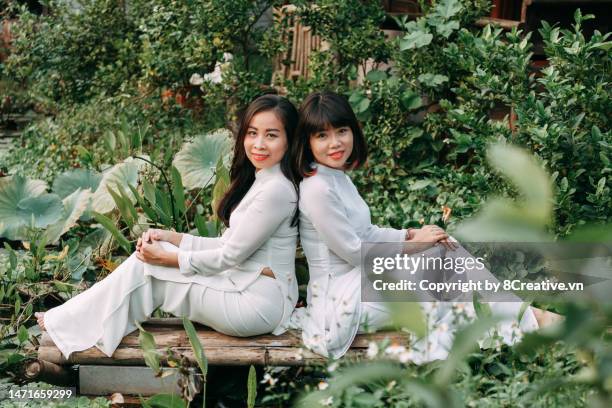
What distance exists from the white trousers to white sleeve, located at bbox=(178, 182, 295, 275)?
9cm

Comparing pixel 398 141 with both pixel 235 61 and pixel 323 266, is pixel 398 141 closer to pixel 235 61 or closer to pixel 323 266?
pixel 235 61

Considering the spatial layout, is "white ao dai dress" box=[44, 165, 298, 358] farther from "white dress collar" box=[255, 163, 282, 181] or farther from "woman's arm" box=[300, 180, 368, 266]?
"woman's arm" box=[300, 180, 368, 266]

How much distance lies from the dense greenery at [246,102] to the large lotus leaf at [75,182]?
0.05 ft

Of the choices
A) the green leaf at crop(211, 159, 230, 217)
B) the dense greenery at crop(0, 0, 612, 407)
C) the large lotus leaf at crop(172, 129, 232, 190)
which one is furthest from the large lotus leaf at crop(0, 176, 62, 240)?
Result: the green leaf at crop(211, 159, 230, 217)

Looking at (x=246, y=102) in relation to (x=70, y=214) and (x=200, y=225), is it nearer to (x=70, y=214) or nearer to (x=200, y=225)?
(x=70, y=214)

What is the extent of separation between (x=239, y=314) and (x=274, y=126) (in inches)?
27.8

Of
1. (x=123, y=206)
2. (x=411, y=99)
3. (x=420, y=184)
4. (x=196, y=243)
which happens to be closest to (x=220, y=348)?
(x=196, y=243)

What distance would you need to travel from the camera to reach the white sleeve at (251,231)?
2.88 meters

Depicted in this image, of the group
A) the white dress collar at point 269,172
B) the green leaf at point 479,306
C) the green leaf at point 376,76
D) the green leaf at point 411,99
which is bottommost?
the green leaf at point 479,306

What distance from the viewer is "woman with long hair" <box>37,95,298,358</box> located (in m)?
2.89

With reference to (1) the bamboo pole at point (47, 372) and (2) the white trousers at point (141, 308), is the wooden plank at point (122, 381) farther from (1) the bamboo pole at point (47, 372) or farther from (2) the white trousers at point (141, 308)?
(2) the white trousers at point (141, 308)

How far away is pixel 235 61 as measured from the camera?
5539 mm

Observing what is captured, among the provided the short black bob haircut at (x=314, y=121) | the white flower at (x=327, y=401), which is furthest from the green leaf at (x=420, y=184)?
the white flower at (x=327, y=401)

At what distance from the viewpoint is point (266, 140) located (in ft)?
9.68
